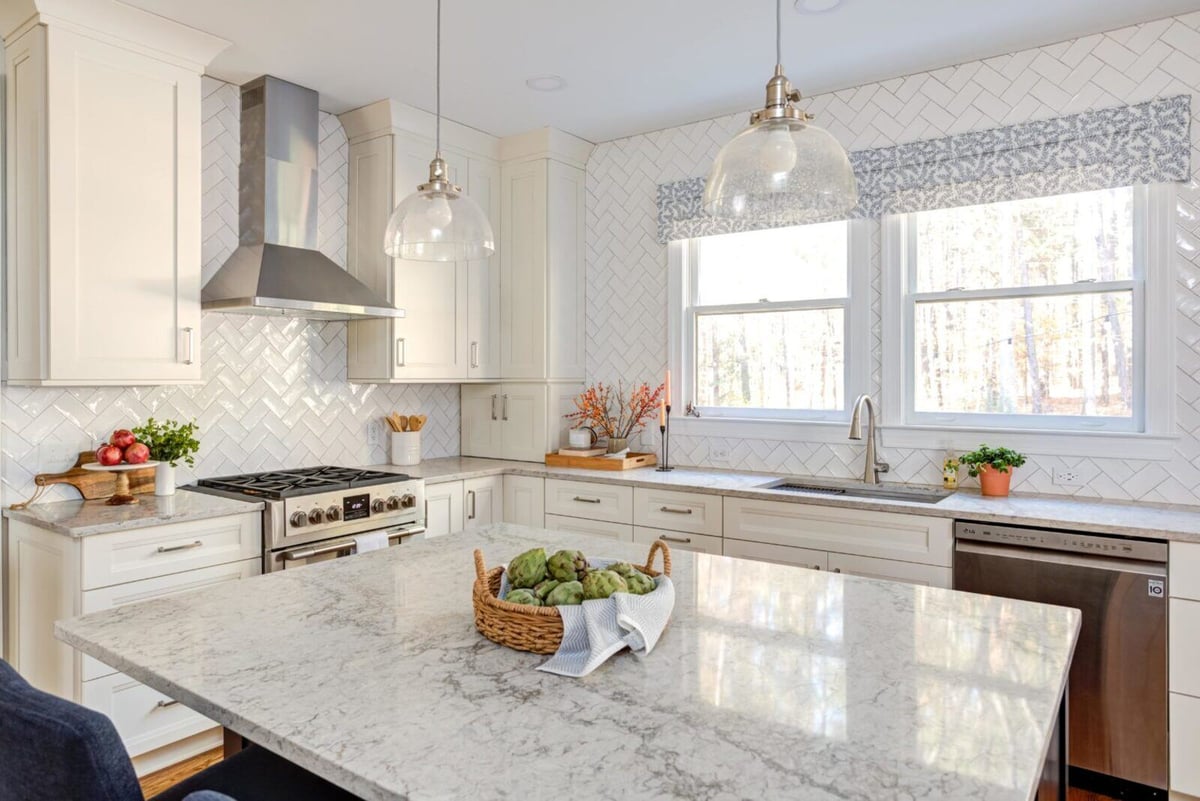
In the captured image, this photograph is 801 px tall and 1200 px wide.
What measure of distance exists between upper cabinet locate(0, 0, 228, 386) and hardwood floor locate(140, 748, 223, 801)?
141cm

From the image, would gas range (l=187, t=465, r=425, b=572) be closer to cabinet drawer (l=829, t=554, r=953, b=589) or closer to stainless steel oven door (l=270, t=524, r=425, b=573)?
stainless steel oven door (l=270, t=524, r=425, b=573)

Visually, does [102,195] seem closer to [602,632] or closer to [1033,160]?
[602,632]

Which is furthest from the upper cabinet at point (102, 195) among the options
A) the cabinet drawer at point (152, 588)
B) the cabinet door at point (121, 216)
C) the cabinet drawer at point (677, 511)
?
the cabinet drawer at point (677, 511)

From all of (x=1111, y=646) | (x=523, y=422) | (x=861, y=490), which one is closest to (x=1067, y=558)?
(x=1111, y=646)

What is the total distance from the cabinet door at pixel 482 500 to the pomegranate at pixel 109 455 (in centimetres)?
150

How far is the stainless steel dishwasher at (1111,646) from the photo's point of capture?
2449 millimetres

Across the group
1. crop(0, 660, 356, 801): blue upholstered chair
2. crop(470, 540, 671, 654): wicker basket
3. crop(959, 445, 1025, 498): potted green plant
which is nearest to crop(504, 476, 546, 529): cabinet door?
crop(959, 445, 1025, 498): potted green plant

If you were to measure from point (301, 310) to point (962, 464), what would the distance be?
2873 mm

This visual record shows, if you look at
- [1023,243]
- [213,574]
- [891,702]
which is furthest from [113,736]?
[1023,243]

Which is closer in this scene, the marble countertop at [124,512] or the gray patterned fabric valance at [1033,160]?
the marble countertop at [124,512]

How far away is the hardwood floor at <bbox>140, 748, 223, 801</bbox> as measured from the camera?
105 inches

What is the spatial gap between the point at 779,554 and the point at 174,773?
2.39 metres

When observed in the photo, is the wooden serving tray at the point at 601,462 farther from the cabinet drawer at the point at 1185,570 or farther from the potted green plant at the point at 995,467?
the cabinet drawer at the point at 1185,570

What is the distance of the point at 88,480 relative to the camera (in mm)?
2967
